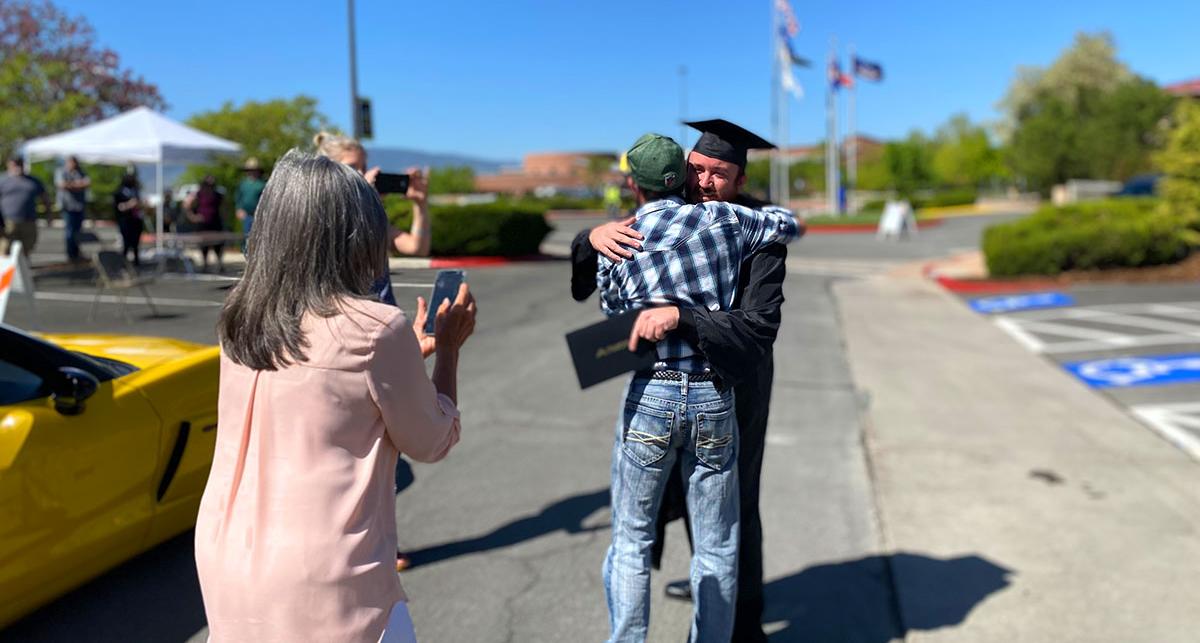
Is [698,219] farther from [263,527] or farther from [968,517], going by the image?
[968,517]

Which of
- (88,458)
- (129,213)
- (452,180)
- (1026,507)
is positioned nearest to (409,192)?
(88,458)

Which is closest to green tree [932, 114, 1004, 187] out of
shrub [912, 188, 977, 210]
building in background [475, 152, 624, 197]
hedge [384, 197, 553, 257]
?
shrub [912, 188, 977, 210]

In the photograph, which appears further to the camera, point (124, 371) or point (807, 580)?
point (807, 580)

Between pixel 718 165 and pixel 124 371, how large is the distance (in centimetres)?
265

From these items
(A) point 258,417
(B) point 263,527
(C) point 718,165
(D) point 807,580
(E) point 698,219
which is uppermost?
(C) point 718,165

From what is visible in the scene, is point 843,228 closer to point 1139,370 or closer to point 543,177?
point 1139,370

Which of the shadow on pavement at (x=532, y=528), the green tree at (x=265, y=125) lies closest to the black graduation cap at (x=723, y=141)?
the shadow on pavement at (x=532, y=528)

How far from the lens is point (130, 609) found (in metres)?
3.56

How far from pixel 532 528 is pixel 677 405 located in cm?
232

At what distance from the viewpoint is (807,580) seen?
4102mm

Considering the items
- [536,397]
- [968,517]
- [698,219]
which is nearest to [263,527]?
[698,219]

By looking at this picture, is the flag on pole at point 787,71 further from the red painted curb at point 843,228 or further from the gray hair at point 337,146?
the gray hair at point 337,146

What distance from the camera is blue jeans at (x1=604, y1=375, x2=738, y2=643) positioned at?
259 cm

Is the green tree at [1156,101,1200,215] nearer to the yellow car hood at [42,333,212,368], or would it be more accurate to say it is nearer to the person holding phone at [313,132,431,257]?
the person holding phone at [313,132,431,257]
